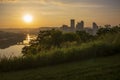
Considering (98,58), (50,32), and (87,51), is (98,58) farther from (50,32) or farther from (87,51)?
(50,32)

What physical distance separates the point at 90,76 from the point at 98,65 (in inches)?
64.3

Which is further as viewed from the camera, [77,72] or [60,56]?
[60,56]

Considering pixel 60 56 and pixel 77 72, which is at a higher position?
pixel 60 56

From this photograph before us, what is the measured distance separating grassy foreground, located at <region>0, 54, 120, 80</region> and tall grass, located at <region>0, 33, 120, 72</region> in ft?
1.86

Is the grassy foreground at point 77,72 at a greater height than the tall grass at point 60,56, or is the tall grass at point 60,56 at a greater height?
the tall grass at point 60,56

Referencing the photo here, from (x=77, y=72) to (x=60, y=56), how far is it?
92.3 inches

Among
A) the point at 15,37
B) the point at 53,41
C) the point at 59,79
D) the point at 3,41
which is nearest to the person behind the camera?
the point at 59,79

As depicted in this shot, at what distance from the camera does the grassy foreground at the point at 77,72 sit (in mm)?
8422

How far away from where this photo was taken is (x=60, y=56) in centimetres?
1128

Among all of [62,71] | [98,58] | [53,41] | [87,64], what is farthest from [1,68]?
[53,41]

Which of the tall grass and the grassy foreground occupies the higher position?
the tall grass

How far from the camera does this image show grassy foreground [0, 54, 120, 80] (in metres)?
8.42

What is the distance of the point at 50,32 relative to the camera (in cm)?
5153

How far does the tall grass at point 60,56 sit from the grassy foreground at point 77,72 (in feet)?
1.86
